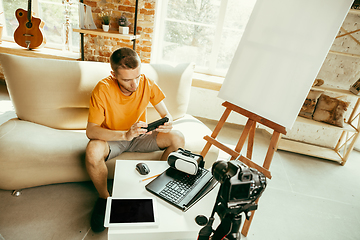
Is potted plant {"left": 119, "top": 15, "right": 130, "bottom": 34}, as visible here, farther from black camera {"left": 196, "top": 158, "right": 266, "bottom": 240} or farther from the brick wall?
black camera {"left": 196, "top": 158, "right": 266, "bottom": 240}

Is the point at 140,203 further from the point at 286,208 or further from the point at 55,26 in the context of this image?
the point at 55,26

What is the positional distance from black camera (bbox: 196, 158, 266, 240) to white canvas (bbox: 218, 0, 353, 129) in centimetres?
67

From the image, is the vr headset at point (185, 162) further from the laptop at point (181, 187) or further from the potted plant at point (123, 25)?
the potted plant at point (123, 25)

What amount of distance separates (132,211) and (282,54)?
1.20 metres

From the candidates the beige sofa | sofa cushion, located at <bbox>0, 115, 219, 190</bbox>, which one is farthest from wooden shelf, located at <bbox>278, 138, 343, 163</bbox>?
sofa cushion, located at <bbox>0, 115, 219, 190</bbox>

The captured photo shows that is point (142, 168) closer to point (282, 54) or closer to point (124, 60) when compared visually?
point (124, 60)

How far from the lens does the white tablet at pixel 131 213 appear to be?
0.84 metres

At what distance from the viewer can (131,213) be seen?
2.89 feet

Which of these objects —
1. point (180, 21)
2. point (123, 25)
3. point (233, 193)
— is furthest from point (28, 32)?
point (233, 193)

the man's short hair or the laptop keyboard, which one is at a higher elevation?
the man's short hair

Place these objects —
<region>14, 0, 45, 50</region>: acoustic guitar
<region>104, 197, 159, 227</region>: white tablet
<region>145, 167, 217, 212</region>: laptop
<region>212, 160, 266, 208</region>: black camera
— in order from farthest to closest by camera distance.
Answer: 1. <region>14, 0, 45, 50</region>: acoustic guitar
2. <region>145, 167, 217, 212</region>: laptop
3. <region>104, 197, 159, 227</region>: white tablet
4. <region>212, 160, 266, 208</region>: black camera

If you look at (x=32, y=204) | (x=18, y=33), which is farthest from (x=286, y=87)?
(x=18, y=33)

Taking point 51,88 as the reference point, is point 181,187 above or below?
below

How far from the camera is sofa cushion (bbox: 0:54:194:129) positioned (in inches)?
58.1
